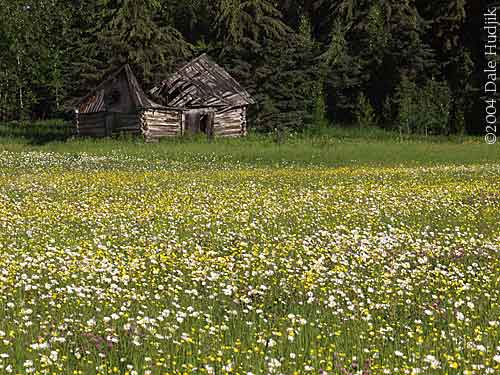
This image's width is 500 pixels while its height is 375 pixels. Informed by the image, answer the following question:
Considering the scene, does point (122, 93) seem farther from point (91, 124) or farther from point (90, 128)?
point (90, 128)

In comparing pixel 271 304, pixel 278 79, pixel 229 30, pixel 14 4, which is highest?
pixel 14 4

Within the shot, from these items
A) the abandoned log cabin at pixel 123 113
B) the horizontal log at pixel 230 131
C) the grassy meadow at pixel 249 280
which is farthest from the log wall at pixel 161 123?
the grassy meadow at pixel 249 280

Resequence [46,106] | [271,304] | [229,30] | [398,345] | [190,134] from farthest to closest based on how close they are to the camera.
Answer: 1. [46,106]
2. [229,30]
3. [190,134]
4. [271,304]
5. [398,345]

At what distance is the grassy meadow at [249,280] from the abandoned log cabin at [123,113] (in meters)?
32.2

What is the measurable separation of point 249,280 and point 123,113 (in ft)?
154

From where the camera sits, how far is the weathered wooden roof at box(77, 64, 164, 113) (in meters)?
51.6

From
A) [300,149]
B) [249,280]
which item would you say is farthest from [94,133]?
[249,280]

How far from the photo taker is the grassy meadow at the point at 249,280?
579cm

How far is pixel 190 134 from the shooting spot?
52219 mm

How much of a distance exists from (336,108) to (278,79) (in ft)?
24.6

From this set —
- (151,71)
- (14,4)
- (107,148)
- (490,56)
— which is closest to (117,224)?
(107,148)

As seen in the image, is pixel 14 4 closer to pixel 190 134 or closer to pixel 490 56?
pixel 190 134

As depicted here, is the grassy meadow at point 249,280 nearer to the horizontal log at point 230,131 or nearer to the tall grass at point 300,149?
the tall grass at point 300,149

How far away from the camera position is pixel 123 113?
53562 mm
